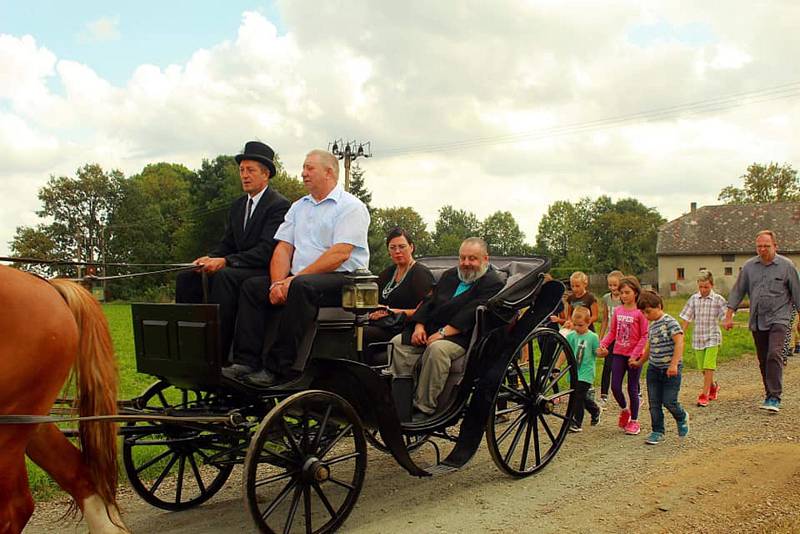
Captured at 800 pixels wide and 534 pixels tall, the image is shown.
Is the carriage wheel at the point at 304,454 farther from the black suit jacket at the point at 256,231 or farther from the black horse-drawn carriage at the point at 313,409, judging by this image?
the black suit jacket at the point at 256,231

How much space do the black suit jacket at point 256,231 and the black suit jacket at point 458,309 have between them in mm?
1399

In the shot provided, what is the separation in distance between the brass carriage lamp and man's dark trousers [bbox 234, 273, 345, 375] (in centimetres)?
12

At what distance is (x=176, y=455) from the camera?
5.03 m

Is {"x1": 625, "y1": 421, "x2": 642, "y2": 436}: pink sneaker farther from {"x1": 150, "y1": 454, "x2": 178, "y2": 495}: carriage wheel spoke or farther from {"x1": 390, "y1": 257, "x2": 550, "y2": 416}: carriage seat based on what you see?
{"x1": 150, "y1": 454, "x2": 178, "y2": 495}: carriage wheel spoke

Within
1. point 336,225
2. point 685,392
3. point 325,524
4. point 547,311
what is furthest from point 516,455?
point 685,392

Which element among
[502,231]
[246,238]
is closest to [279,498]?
[246,238]

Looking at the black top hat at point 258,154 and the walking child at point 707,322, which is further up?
the black top hat at point 258,154

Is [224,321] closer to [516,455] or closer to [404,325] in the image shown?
[404,325]

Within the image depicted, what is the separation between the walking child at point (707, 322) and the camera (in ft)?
28.0

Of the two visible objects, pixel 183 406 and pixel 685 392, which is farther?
pixel 685 392

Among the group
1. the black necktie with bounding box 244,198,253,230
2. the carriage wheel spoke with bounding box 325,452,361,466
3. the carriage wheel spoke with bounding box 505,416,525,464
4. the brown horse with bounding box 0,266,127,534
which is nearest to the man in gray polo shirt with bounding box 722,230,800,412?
the carriage wheel spoke with bounding box 505,416,525,464

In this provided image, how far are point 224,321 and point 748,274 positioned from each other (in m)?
6.30

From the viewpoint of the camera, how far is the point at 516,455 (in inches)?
247

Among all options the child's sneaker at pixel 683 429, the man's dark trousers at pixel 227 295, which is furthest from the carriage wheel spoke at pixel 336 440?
the child's sneaker at pixel 683 429
